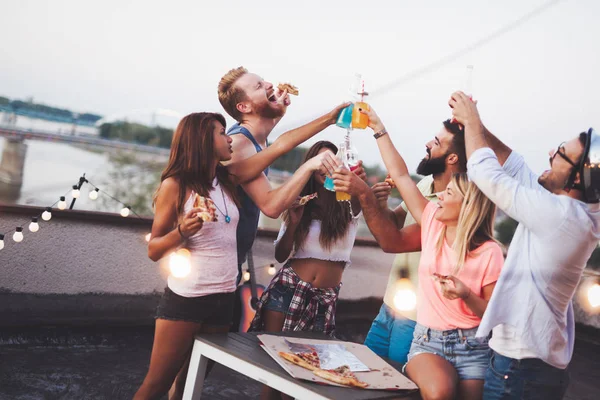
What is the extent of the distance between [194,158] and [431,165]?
92 centimetres

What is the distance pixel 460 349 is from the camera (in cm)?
164

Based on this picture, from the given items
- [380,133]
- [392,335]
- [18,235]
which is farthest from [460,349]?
[18,235]

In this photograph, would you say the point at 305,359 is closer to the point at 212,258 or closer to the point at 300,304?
the point at 212,258

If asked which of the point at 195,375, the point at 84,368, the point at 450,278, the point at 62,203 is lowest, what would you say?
the point at 84,368

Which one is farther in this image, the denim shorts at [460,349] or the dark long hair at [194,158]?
the dark long hair at [194,158]

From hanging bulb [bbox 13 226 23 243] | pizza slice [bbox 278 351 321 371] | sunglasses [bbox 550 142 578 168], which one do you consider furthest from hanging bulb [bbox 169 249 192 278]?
hanging bulb [bbox 13 226 23 243]

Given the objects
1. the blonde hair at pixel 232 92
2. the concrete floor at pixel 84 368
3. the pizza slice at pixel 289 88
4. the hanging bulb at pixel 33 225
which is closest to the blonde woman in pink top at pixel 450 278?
the pizza slice at pixel 289 88

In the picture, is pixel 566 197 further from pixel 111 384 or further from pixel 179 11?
pixel 179 11

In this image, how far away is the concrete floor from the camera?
2928 mm

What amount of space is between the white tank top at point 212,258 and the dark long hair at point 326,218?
0.56 metres

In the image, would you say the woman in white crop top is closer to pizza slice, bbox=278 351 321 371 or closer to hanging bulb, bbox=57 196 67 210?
pizza slice, bbox=278 351 321 371

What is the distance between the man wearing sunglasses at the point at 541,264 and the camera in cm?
135

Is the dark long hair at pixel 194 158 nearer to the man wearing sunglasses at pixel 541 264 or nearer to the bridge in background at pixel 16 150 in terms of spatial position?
the man wearing sunglasses at pixel 541 264

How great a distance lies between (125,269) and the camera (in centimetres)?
416
